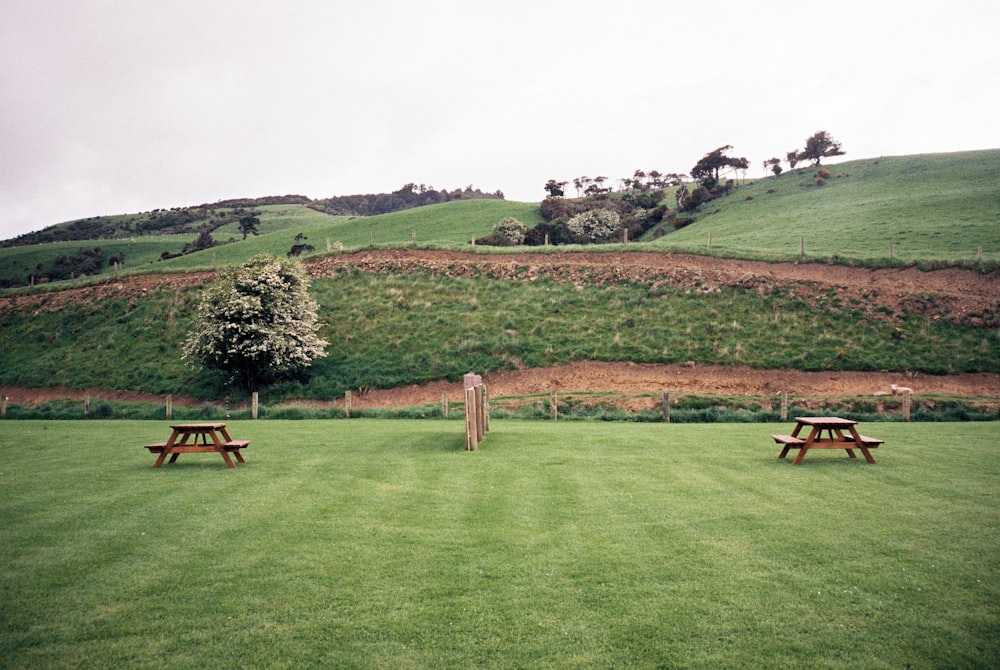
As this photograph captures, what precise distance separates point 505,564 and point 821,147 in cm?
10767

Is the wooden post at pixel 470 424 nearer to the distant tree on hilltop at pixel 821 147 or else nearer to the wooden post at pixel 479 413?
the wooden post at pixel 479 413

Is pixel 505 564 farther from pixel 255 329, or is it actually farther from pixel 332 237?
pixel 332 237

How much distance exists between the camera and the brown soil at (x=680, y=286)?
33.0 metres

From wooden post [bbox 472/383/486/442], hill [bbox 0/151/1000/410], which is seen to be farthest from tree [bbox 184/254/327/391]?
wooden post [bbox 472/383/486/442]

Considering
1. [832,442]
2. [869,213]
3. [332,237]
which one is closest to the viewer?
[832,442]

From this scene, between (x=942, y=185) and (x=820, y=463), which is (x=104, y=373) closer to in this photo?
(x=820, y=463)

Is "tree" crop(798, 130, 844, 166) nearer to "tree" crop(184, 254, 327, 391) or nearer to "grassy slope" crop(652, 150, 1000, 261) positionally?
"grassy slope" crop(652, 150, 1000, 261)

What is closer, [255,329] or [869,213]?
[255,329]

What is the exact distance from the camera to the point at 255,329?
3450 cm

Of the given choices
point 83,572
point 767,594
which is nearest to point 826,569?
point 767,594

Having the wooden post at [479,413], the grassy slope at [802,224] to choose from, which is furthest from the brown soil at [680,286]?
the wooden post at [479,413]

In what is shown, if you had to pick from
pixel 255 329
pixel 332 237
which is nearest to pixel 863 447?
pixel 255 329

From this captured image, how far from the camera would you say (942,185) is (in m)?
68.4

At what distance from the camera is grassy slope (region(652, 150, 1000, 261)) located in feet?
157
